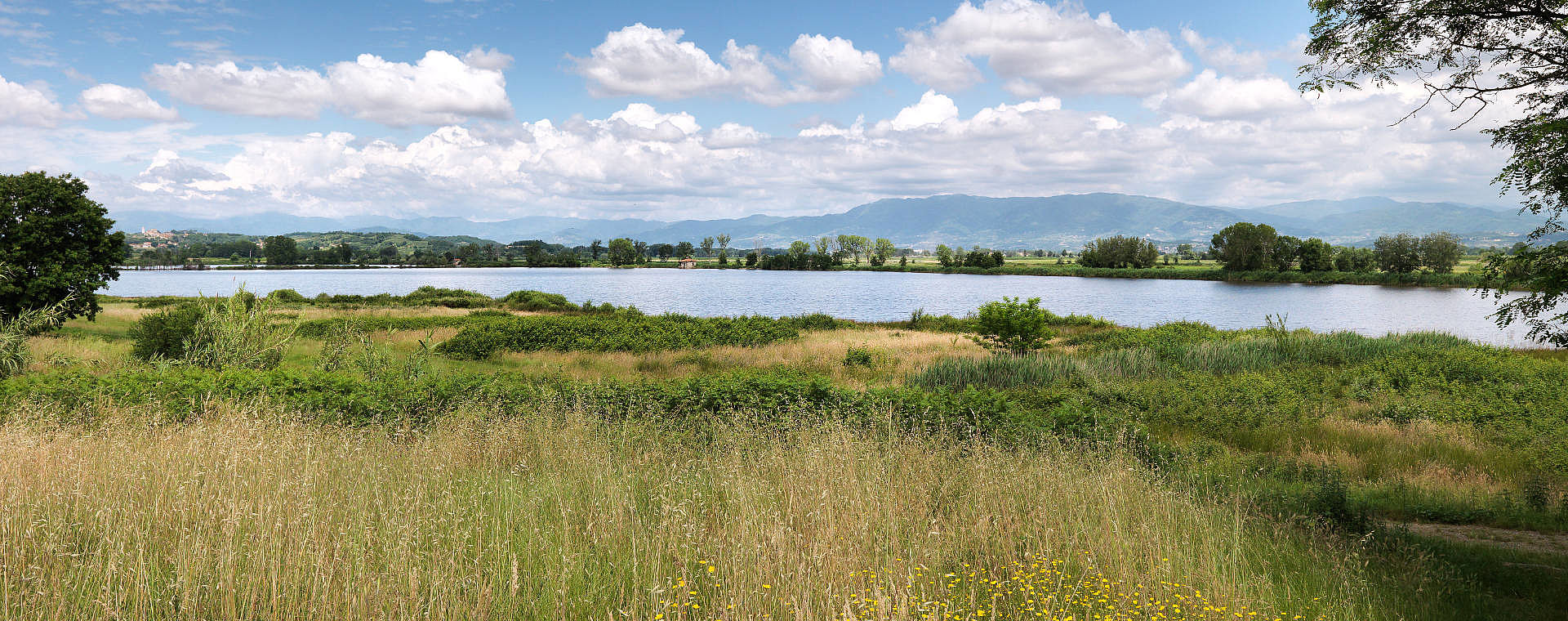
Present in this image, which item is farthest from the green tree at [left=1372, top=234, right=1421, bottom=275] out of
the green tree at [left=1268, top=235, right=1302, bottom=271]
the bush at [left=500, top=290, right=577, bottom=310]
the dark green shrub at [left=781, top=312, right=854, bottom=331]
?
the bush at [left=500, top=290, right=577, bottom=310]

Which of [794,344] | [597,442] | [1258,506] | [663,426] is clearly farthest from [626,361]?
[1258,506]

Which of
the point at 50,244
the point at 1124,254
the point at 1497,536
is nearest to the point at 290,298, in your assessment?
the point at 50,244

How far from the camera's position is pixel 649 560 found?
4941 mm

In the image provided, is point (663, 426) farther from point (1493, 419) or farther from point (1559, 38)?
point (1493, 419)

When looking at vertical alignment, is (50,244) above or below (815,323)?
above

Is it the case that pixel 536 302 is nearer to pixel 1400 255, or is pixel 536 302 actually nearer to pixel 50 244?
pixel 50 244

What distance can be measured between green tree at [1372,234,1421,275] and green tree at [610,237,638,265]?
154051 mm

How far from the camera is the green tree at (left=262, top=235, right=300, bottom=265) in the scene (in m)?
159

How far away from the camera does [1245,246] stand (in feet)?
383

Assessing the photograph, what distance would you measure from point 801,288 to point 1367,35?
95774mm

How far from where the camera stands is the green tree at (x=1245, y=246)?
11412 cm

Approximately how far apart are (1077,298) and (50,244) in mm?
85934

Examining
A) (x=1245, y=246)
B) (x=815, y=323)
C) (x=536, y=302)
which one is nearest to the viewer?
(x=815, y=323)

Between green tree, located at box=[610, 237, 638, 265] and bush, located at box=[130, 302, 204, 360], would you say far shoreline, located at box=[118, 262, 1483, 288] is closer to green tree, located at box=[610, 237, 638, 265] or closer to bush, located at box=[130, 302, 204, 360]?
green tree, located at box=[610, 237, 638, 265]
